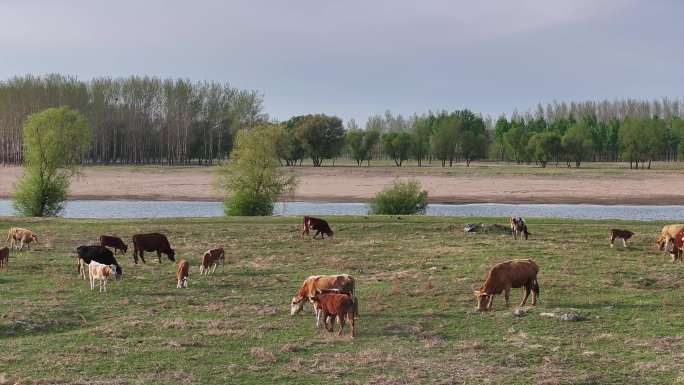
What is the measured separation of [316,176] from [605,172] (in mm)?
48455

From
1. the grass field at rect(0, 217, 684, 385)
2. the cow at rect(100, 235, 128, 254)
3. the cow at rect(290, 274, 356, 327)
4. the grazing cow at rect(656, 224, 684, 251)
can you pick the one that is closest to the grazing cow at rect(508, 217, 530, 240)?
the grass field at rect(0, 217, 684, 385)

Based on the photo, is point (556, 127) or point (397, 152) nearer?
point (397, 152)

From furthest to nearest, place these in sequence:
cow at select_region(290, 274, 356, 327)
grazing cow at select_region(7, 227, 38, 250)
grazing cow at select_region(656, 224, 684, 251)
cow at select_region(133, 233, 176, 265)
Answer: grazing cow at select_region(7, 227, 38, 250)
grazing cow at select_region(656, 224, 684, 251)
cow at select_region(133, 233, 176, 265)
cow at select_region(290, 274, 356, 327)

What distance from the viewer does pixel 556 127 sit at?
185 m

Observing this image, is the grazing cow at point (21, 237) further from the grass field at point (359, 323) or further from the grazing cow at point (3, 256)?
the grazing cow at point (3, 256)

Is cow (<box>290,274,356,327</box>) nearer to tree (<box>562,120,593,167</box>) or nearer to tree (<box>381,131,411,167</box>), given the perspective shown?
tree (<box>562,120,593,167</box>)

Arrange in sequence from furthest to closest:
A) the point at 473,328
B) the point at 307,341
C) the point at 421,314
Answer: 1. the point at 421,314
2. the point at 473,328
3. the point at 307,341

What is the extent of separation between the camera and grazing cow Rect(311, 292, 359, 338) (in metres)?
15.6

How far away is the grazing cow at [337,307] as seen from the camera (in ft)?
51.3

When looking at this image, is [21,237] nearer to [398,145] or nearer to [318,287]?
[318,287]

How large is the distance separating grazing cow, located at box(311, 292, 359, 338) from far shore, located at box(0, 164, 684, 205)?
1982 inches

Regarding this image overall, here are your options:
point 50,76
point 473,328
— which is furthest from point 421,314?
point 50,76

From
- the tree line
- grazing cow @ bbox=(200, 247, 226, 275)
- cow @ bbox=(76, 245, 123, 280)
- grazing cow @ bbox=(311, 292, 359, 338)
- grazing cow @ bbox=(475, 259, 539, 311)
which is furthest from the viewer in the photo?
the tree line

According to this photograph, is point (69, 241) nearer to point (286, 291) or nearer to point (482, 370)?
point (286, 291)
